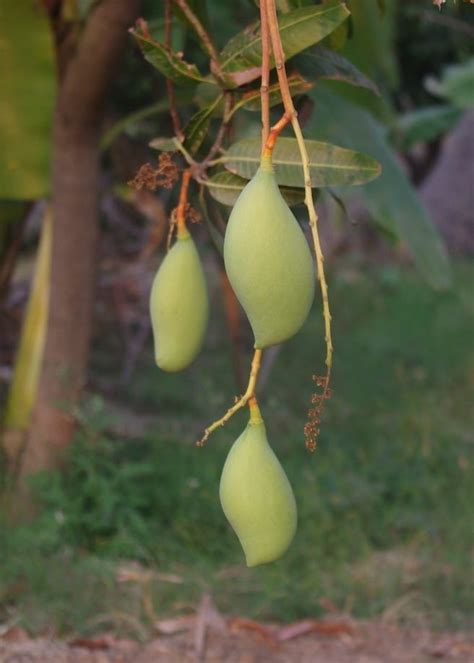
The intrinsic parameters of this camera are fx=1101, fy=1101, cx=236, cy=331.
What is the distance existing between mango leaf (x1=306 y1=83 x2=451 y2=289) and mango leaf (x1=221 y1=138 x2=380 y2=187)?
1.79 m

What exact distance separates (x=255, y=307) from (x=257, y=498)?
0.55ft

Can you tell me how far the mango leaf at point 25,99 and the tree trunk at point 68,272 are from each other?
0.05 m

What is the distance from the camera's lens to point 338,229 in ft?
24.9

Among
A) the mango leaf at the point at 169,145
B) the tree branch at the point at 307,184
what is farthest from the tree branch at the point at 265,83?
the mango leaf at the point at 169,145

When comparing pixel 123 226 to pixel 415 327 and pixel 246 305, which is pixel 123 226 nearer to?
pixel 415 327

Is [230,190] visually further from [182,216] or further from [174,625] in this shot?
[174,625]

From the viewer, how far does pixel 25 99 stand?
8.45 ft

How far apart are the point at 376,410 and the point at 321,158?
10.9 feet

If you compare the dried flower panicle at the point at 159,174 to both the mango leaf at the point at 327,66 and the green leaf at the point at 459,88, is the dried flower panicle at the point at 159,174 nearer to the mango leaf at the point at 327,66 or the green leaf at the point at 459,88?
the mango leaf at the point at 327,66

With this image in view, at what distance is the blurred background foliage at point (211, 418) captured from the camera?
2.43 metres

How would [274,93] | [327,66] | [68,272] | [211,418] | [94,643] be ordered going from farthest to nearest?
1. [211,418]
2. [68,272]
3. [94,643]
4. [327,66]
5. [274,93]

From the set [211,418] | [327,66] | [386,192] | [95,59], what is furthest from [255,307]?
[211,418]

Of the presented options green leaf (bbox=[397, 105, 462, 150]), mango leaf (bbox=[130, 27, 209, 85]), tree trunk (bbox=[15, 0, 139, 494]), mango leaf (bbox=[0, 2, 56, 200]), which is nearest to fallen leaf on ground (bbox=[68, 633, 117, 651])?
tree trunk (bbox=[15, 0, 139, 494])

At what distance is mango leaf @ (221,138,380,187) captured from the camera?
1122 millimetres
